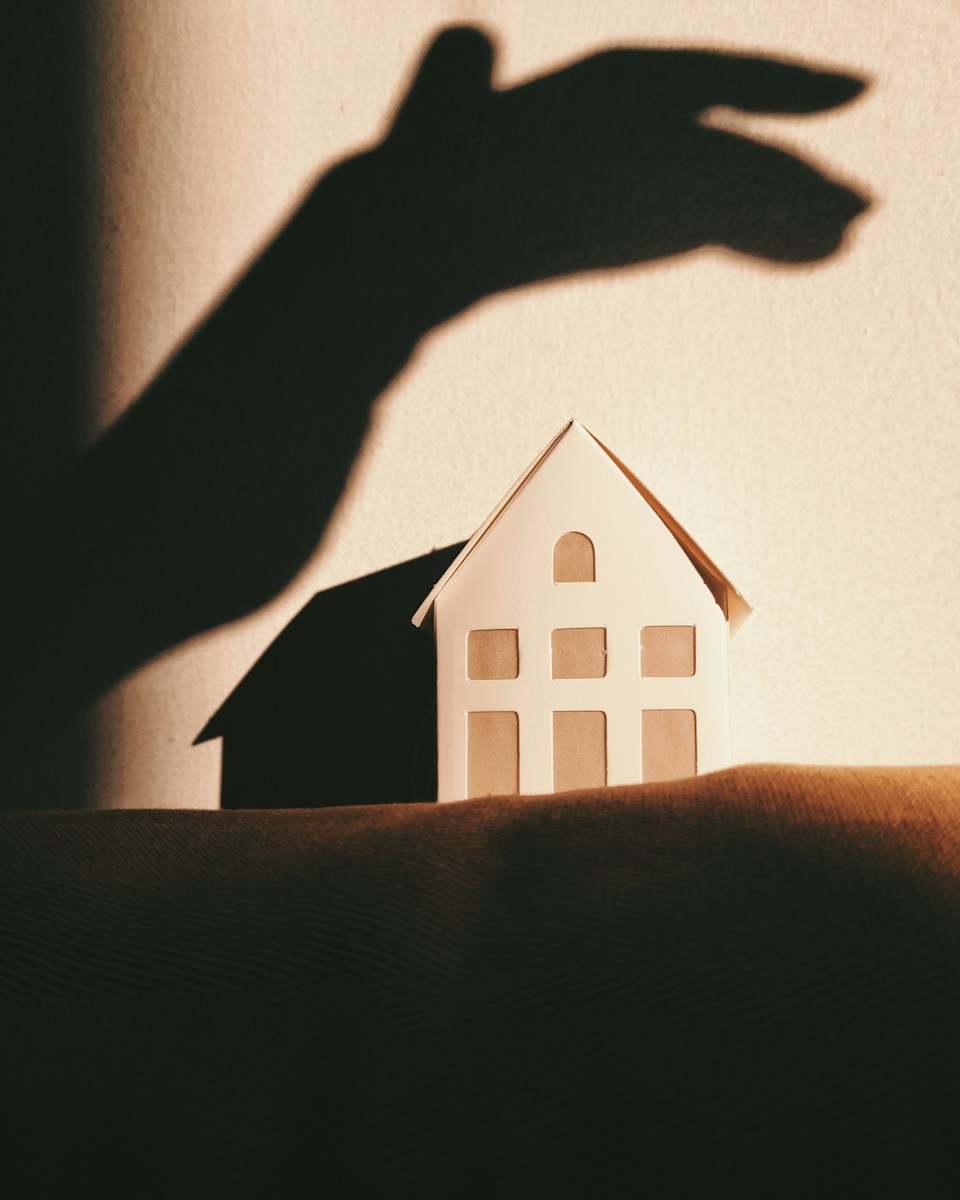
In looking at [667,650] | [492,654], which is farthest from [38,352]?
[667,650]

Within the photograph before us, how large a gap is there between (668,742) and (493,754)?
142mm

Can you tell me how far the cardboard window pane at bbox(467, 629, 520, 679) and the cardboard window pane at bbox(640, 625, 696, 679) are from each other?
10cm

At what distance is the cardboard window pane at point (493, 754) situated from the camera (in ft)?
2.21

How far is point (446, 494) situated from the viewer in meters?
0.90

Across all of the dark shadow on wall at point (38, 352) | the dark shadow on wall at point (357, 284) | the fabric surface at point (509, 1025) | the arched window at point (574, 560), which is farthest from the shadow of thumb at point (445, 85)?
the fabric surface at point (509, 1025)

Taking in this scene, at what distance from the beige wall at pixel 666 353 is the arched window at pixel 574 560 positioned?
8.9 inches

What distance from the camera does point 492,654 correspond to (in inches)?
26.8

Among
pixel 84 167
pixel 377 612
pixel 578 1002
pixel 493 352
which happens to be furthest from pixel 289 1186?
pixel 84 167

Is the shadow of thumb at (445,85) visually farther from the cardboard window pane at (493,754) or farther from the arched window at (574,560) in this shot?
the cardboard window pane at (493,754)

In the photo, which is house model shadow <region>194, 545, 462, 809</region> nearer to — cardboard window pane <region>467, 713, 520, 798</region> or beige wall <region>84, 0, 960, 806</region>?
beige wall <region>84, 0, 960, 806</region>

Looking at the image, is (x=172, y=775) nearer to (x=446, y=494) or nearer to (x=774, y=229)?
(x=446, y=494)

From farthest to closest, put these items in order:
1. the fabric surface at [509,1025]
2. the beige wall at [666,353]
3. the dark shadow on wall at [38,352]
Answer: the dark shadow on wall at [38,352], the beige wall at [666,353], the fabric surface at [509,1025]

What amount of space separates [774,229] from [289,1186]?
910 millimetres

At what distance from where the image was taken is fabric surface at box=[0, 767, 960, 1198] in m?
0.22
